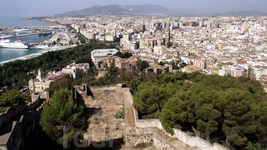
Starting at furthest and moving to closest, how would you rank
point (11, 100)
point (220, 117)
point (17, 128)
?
1. point (11, 100)
2. point (220, 117)
3. point (17, 128)

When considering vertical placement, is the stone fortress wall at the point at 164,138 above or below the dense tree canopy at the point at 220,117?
below

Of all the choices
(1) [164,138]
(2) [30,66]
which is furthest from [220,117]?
(2) [30,66]

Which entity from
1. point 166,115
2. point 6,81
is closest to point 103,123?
point 166,115

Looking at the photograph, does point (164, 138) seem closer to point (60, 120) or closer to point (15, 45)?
point (60, 120)

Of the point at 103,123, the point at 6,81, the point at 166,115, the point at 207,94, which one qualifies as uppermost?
the point at 207,94

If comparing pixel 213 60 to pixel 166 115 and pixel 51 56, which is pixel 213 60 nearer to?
pixel 51 56

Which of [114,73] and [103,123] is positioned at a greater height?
[103,123]

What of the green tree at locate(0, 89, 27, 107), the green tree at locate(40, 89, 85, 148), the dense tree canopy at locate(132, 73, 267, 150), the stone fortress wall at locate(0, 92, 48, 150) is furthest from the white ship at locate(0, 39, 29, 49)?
the dense tree canopy at locate(132, 73, 267, 150)

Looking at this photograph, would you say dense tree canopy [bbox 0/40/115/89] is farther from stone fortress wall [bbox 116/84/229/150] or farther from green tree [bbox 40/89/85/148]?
stone fortress wall [bbox 116/84/229/150]

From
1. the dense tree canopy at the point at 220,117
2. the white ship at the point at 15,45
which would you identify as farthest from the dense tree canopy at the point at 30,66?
the dense tree canopy at the point at 220,117

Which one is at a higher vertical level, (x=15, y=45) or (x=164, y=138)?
(x=164, y=138)

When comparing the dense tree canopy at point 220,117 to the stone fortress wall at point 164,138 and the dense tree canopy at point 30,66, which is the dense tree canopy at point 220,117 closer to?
the stone fortress wall at point 164,138
